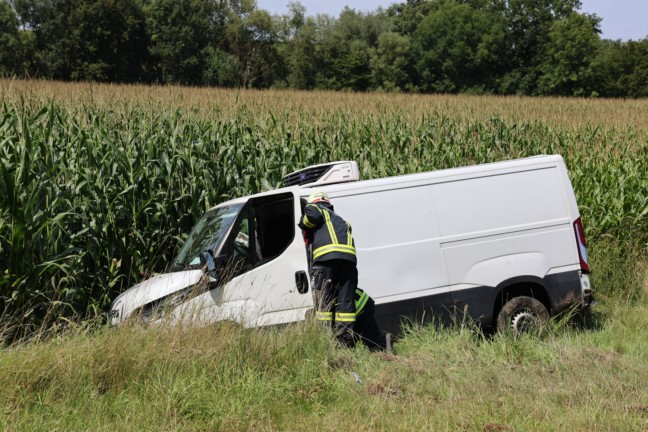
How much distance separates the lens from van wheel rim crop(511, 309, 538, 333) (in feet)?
26.7

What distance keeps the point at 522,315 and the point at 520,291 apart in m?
0.31

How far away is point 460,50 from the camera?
70.2 m

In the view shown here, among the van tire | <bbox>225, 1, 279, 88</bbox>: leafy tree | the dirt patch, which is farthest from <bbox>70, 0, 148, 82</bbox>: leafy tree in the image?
the dirt patch

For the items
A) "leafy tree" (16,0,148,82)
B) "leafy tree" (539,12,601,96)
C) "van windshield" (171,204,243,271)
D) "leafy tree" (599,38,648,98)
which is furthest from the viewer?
"leafy tree" (599,38,648,98)

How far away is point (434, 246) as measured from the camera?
801 cm

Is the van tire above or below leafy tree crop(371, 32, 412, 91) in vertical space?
below

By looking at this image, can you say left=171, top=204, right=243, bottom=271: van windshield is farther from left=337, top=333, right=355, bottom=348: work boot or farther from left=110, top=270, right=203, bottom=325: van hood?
left=337, top=333, right=355, bottom=348: work boot

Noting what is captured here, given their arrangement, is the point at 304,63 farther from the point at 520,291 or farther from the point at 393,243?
the point at 393,243

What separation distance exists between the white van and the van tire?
0.04 feet

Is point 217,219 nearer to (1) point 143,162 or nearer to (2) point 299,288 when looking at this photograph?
(2) point 299,288

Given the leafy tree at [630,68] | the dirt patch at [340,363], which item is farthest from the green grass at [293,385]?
the leafy tree at [630,68]

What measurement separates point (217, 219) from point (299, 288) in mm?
1311

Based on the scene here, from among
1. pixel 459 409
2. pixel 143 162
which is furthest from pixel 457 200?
pixel 143 162

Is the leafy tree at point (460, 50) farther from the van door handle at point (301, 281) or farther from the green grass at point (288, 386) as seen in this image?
the green grass at point (288, 386)
